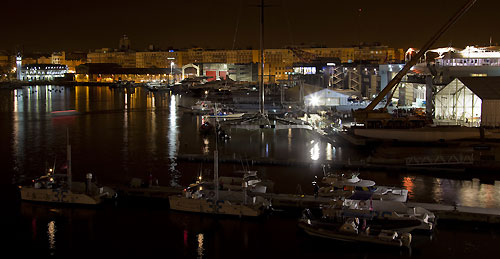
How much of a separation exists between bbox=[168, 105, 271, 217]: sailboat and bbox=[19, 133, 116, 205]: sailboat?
5.18 feet

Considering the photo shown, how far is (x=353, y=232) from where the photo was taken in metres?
9.51

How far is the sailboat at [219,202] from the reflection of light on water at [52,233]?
87.2 inches

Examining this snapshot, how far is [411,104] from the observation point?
84.6 feet

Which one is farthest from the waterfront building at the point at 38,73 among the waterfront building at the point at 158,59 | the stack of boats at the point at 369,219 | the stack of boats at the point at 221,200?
the stack of boats at the point at 369,219

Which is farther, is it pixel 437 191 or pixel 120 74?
pixel 120 74

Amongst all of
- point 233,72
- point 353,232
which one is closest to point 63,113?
point 353,232

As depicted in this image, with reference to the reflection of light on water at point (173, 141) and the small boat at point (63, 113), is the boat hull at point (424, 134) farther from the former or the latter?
the small boat at point (63, 113)

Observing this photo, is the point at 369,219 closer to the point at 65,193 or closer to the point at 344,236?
the point at 344,236

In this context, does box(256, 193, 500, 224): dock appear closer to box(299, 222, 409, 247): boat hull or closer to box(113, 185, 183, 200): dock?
box(299, 222, 409, 247): boat hull

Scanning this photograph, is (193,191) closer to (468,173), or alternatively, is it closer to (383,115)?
(468,173)

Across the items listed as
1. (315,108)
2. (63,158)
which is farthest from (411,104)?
(63,158)

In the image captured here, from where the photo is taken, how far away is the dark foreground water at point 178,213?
31.1 feet

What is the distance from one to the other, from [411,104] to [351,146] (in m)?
8.96

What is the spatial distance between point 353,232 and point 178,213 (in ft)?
11.4
